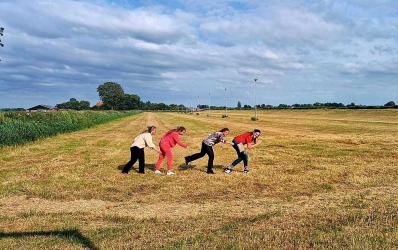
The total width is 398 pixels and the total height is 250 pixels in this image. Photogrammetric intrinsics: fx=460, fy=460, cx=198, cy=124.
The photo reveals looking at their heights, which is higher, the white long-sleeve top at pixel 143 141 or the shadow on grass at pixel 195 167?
the white long-sleeve top at pixel 143 141

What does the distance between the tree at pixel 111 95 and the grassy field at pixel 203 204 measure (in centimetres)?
17585

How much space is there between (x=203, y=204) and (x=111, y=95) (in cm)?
18804

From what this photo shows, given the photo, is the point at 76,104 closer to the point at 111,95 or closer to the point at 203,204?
the point at 111,95

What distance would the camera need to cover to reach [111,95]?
195 meters

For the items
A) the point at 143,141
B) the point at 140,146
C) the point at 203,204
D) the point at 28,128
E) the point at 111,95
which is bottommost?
the point at 203,204

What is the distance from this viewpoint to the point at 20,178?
15.5m

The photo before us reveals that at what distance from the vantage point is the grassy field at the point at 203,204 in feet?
26.9

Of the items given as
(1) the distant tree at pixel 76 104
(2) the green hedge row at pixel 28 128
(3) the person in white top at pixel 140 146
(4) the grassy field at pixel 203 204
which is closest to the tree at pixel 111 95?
(1) the distant tree at pixel 76 104

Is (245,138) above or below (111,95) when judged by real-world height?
below

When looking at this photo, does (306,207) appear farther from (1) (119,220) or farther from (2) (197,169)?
(2) (197,169)

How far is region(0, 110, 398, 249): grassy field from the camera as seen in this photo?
26.9 feet

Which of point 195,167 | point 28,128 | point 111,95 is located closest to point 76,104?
point 111,95

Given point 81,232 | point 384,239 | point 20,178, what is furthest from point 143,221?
point 20,178

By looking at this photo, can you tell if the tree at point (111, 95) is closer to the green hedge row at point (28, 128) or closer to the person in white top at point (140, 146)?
the green hedge row at point (28, 128)
